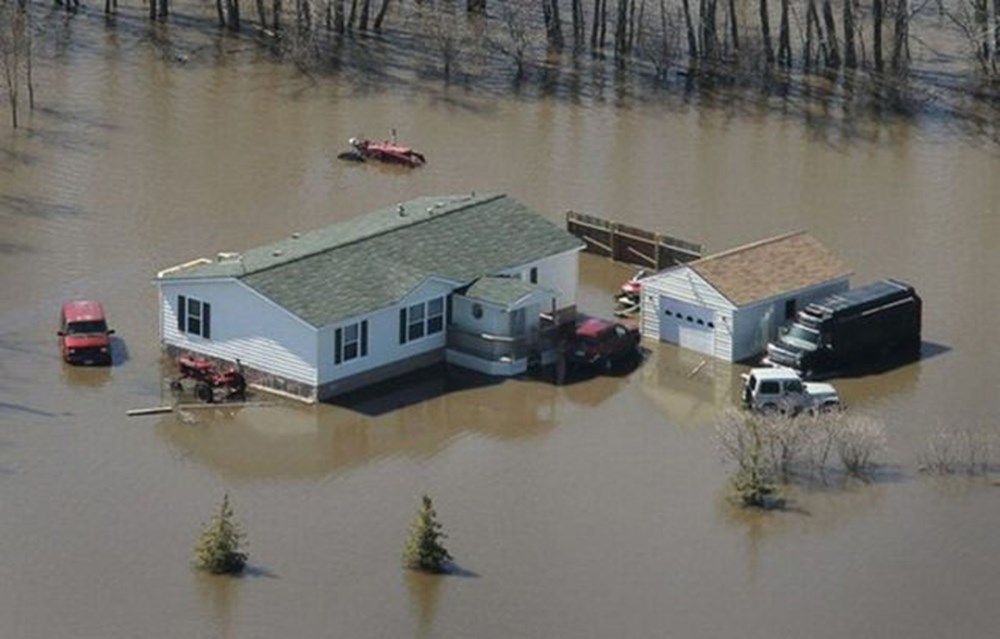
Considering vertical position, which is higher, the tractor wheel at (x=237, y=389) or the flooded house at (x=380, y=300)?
the flooded house at (x=380, y=300)

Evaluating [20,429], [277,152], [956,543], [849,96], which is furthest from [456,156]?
[956,543]

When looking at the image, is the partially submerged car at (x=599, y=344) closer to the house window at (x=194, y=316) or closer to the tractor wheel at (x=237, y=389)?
the tractor wheel at (x=237, y=389)

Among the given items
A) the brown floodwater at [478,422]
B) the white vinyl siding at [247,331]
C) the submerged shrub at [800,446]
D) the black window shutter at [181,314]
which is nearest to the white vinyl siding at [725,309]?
the brown floodwater at [478,422]

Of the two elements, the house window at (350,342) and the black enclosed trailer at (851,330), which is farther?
the black enclosed trailer at (851,330)

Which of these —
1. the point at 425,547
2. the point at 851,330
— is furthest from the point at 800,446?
the point at 425,547

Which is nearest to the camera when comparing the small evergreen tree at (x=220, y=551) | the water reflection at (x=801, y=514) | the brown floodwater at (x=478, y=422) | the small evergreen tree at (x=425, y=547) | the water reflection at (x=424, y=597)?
the water reflection at (x=424, y=597)

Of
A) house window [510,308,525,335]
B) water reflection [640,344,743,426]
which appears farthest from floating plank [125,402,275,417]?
water reflection [640,344,743,426]
